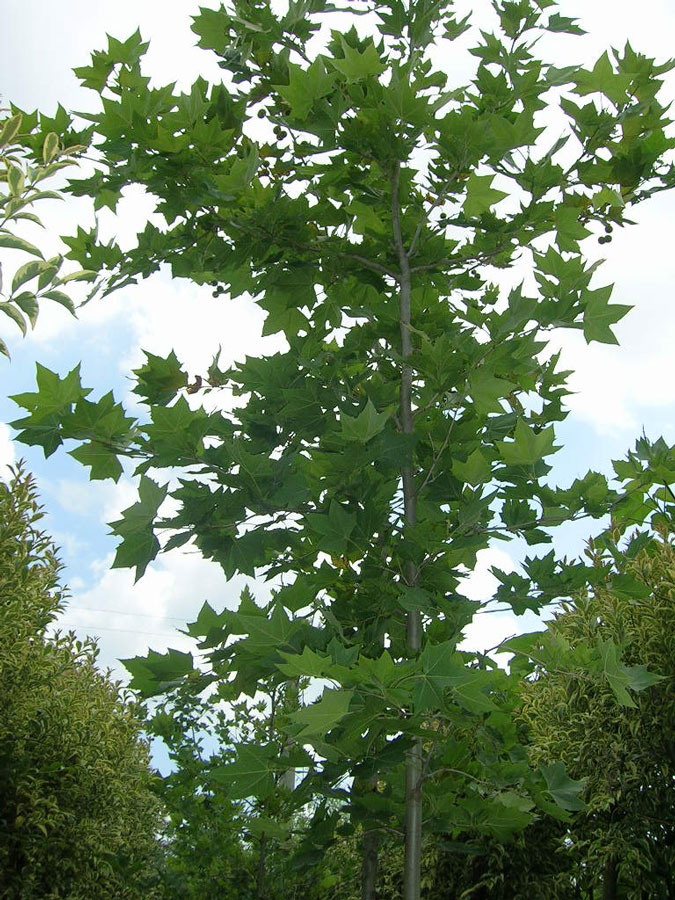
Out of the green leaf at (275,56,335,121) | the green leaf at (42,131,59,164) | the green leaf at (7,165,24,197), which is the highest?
the green leaf at (275,56,335,121)

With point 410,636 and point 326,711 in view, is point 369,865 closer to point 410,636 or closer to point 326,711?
point 410,636

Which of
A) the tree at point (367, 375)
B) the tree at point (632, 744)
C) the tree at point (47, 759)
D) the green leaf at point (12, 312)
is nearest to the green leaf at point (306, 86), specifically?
the tree at point (367, 375)

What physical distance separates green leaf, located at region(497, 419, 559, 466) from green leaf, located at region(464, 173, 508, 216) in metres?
1.11

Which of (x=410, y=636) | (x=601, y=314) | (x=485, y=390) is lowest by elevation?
(x=410, y=636)

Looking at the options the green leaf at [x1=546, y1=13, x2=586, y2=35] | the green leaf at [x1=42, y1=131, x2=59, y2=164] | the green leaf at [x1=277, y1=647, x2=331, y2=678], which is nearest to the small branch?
the green leaf at [x1=546, y1=13, x2=586, y2=35]

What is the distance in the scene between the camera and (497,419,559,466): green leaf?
3299 mm

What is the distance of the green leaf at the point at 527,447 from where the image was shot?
10.8 ft

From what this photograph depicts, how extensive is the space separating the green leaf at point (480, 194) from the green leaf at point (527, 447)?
111 centimetres

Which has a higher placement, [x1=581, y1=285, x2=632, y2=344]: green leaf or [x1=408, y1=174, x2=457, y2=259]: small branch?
[x1=408, y1=174, x2=457, y2=259]: small branch

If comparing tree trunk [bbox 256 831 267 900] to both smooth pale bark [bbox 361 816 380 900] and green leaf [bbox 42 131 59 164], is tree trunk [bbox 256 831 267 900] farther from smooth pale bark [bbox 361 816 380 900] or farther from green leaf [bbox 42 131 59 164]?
green leaf [bbox 42 131 59 164]

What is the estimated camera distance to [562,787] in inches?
140

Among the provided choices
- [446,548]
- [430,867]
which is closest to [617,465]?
[446,548]

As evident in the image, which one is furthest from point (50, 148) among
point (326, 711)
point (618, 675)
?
point (618, 675)

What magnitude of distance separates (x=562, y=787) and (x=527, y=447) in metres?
1.48
